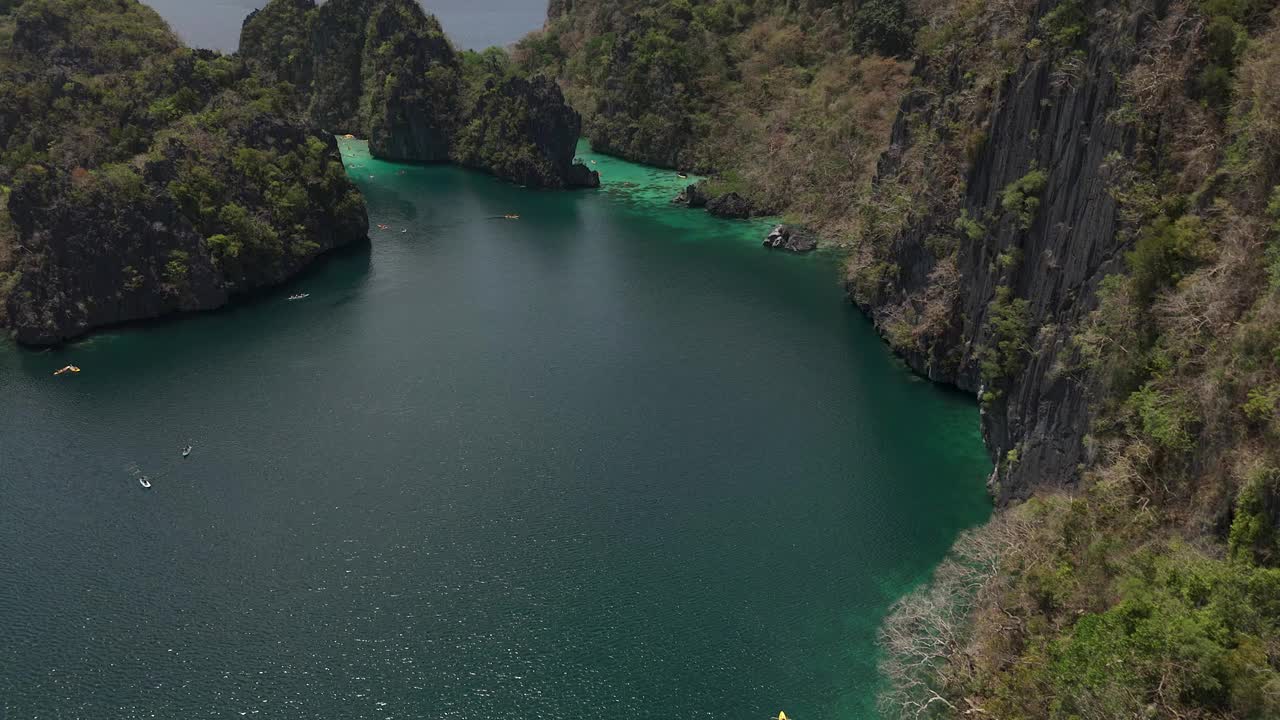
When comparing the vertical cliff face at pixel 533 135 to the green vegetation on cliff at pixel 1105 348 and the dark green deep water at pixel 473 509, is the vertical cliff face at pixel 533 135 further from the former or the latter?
the green vegetation on cliff at pixel 1105 348

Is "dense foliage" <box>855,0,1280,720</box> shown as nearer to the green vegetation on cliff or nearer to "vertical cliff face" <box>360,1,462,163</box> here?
the green vegetation on cliff

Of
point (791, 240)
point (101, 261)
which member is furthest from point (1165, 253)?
point (101, 261)

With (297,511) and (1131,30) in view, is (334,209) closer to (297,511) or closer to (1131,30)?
(297,511)

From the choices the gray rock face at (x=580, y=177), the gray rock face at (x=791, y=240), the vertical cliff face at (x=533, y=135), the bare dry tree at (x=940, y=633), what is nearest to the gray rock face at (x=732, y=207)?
the gray rock face at (x=791, y=240)

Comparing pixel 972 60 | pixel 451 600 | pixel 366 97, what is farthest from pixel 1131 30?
pixel 366 97

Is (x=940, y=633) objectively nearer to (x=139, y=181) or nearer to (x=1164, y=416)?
(x=1164, y=416)

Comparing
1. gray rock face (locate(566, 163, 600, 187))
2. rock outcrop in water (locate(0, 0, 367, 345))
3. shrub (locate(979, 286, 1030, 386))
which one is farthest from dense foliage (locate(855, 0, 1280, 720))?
gray rock face (locate(566, 163, 600, 187))
